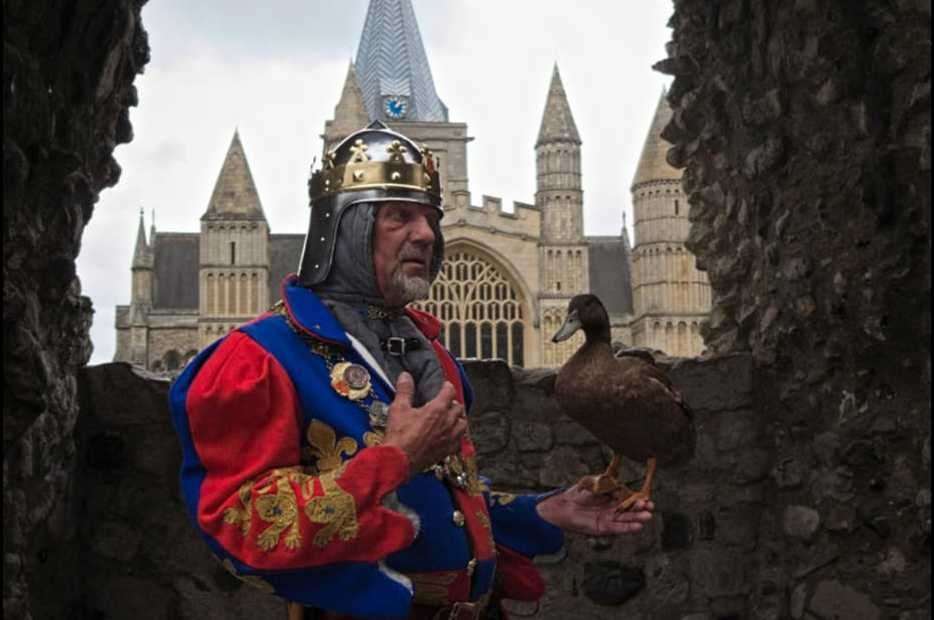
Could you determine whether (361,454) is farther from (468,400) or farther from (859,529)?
(859,529)

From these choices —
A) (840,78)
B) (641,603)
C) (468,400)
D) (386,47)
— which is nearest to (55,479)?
(468,400)

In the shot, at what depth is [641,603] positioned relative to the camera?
417 cm

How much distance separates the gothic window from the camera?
4325 cm

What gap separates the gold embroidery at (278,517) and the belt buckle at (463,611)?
0.44m

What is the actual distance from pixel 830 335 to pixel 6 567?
2.46 metres

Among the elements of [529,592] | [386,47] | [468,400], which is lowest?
[529,592]

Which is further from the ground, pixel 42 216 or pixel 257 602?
pixel 42 216

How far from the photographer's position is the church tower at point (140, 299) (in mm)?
45125

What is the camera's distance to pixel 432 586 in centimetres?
231

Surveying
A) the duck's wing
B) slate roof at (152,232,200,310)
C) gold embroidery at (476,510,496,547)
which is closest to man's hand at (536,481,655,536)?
the duck's wing

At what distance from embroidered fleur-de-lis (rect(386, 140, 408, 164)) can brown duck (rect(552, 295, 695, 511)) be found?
59 cm

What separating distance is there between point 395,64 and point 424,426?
2133 inches

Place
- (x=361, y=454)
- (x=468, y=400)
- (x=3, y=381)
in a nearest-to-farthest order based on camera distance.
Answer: (x=361, y=454) < (x=3, y=381) < (x=468, y=400)

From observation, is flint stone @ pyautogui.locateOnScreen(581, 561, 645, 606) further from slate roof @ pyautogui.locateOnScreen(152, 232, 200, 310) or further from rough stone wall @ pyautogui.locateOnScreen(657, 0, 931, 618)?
slate roof @ pyautogui.locateOnScreen(152, 232, 200, 310)
